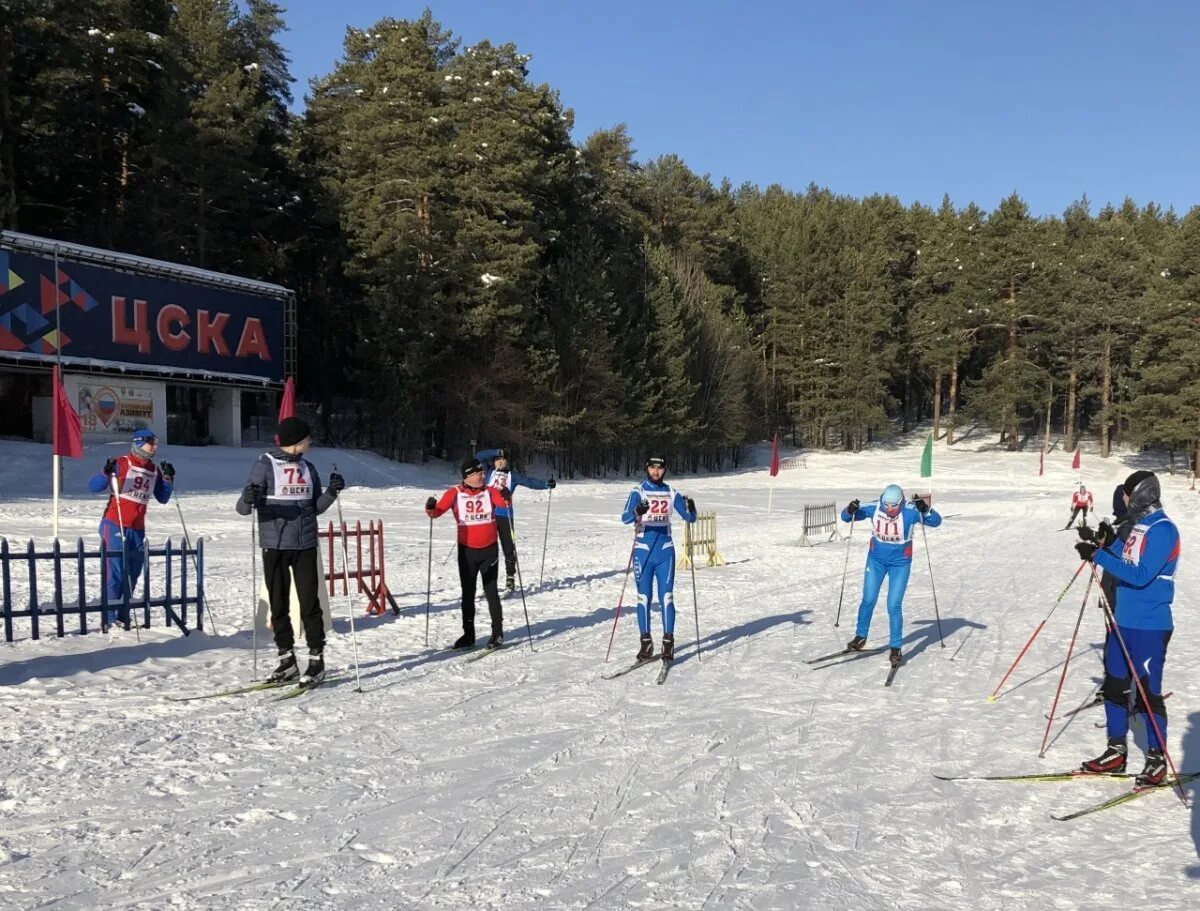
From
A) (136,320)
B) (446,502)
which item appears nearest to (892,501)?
(446,502)

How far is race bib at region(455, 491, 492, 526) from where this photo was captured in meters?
8.77

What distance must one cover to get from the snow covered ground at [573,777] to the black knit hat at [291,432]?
6.63 feet

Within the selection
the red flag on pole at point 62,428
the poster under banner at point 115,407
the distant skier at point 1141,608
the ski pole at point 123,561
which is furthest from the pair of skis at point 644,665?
the poster under banner at point 115,407

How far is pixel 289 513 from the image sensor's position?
702 centimetres

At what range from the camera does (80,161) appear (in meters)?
38.4

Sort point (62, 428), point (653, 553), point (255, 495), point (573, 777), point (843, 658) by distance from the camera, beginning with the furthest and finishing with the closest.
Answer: point (62, 428), point (843, 658), point (653, 553), point (255, 495), point (573, 777)

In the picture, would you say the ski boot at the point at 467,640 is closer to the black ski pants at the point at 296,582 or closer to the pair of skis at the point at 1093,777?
the black ski pants at the point at 296,582

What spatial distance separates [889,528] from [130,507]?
299 inches

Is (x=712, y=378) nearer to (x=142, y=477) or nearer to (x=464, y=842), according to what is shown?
(x=142, y=477)

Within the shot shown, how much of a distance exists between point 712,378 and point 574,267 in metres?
14.3

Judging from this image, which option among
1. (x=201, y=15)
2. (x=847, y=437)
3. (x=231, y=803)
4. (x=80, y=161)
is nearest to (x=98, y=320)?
(x=80, y=161)

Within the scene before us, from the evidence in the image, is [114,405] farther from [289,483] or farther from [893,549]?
[893,549]

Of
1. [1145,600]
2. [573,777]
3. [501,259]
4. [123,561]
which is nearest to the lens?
[1145,600]

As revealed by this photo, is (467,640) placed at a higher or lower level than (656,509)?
lower
